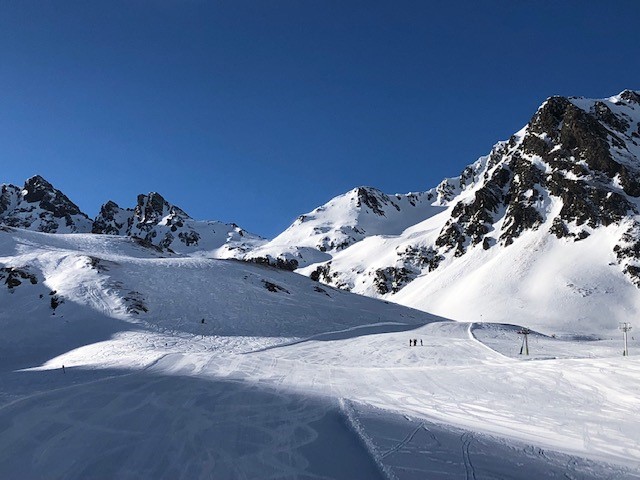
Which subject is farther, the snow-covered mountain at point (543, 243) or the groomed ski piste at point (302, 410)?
the snow-covered mountain at point (543, 243)

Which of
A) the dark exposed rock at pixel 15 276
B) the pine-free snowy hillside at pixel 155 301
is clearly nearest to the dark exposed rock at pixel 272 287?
the pine-free snowy hillside at pixel 155 301

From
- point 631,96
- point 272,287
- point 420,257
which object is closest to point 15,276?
point 272,287

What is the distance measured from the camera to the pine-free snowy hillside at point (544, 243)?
254 feet

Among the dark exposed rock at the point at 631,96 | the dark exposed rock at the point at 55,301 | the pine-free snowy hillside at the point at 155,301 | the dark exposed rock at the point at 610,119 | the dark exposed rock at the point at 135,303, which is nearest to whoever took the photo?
the pine-free snowy hillside at the point at 155,301

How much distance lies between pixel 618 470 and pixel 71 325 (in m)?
34.7

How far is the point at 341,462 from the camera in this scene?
7531 millimetres

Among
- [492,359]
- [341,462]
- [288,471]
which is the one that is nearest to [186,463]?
[288,471]

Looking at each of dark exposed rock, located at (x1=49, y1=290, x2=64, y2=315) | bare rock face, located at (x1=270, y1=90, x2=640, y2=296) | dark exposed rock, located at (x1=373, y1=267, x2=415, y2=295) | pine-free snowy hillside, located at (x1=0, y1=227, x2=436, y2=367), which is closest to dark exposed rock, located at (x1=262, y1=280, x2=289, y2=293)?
pine-free snowy hillside, located at (x1=0, y1=227, x2=436, y2=367)

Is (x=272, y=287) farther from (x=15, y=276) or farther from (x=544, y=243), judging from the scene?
(x=544, y=243)

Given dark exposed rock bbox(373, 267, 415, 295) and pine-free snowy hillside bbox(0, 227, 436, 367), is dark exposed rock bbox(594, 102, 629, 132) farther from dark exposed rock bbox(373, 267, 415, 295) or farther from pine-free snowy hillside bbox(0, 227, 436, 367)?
pine-free snowy hillside bbox(0, 227, 436, 367)

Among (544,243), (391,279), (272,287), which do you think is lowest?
(272,287)

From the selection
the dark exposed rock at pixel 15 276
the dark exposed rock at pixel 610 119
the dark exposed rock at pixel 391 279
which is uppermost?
the dark exposed rock at pixel 610 119

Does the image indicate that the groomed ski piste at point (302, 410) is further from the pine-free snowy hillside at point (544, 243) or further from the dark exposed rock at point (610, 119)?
the dark exposed rock at point (610, 119)

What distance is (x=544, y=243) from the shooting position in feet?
316
